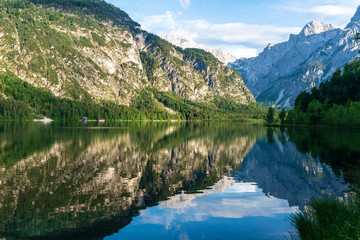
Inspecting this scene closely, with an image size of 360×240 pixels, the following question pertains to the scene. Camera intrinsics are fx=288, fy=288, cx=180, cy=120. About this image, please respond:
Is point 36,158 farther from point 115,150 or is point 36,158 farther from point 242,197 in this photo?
point 242,197

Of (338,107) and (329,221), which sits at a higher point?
(338,107)

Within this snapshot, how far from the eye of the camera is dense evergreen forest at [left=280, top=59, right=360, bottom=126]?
6250 inches

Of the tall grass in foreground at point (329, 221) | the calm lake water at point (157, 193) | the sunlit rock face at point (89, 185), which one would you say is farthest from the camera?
the sunlit rock face at point (89, 185)

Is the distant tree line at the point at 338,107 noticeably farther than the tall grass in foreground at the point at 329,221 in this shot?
Yes

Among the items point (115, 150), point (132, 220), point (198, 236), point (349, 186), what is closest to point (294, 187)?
point (349, 186)

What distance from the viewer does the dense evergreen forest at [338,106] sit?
521 ft

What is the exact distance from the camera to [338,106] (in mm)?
167125

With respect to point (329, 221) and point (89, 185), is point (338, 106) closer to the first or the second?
point (89, 185)

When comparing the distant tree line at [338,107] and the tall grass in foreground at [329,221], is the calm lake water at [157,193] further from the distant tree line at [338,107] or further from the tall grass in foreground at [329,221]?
the distant tree line at [338,107]

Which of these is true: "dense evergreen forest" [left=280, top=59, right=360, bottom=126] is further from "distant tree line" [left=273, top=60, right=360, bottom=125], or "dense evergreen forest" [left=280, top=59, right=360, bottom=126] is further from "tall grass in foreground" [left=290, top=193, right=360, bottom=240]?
"tall grass in foreground" [left=290, top=193, right=360, bottom=240]

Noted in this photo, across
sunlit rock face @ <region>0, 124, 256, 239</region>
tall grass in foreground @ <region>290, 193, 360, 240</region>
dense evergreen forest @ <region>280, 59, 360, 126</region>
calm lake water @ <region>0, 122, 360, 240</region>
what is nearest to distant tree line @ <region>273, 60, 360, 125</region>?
dense evergreen forest @ <region>280, 59, 360, 126</region>

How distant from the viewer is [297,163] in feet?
161

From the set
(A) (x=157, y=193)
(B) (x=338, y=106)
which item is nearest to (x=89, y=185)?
(A) (x=157, y=193)

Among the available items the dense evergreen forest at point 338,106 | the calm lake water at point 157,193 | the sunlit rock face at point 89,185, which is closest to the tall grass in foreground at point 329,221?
the calm lake water at point 157,193
